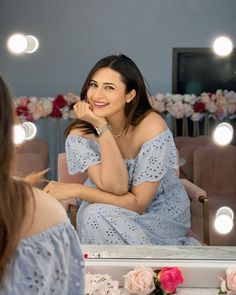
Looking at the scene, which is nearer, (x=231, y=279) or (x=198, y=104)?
(x=231, y=279)

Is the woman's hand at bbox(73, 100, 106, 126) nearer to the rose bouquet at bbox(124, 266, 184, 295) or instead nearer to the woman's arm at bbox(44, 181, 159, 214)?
the woman's arm at bbox(44, 181, 159, 214)

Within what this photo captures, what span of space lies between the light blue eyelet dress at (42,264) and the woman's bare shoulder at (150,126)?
0.53 m

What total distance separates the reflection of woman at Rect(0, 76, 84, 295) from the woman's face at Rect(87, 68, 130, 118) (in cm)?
50

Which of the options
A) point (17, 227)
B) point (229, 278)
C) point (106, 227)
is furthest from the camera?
point (106, 227)

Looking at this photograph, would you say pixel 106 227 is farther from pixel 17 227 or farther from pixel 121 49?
pixel 17 227

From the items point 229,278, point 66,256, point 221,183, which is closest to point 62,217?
point 66,256

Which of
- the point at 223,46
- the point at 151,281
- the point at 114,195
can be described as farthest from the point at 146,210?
the point at 223,46

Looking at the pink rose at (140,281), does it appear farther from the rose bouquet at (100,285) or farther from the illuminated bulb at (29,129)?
the illuminated bulb at (29,129)

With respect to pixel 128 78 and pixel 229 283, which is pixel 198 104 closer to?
pixel 128 78

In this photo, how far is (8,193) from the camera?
421mm

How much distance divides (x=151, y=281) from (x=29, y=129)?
347 millimetres

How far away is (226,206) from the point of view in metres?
1.03

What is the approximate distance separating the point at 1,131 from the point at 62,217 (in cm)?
10

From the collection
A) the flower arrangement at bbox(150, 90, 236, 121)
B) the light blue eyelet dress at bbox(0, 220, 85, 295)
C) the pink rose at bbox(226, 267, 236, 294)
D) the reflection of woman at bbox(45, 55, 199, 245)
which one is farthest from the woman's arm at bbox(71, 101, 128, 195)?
the light blue eyelet dress at bbox(0, 220, 85, 295)
